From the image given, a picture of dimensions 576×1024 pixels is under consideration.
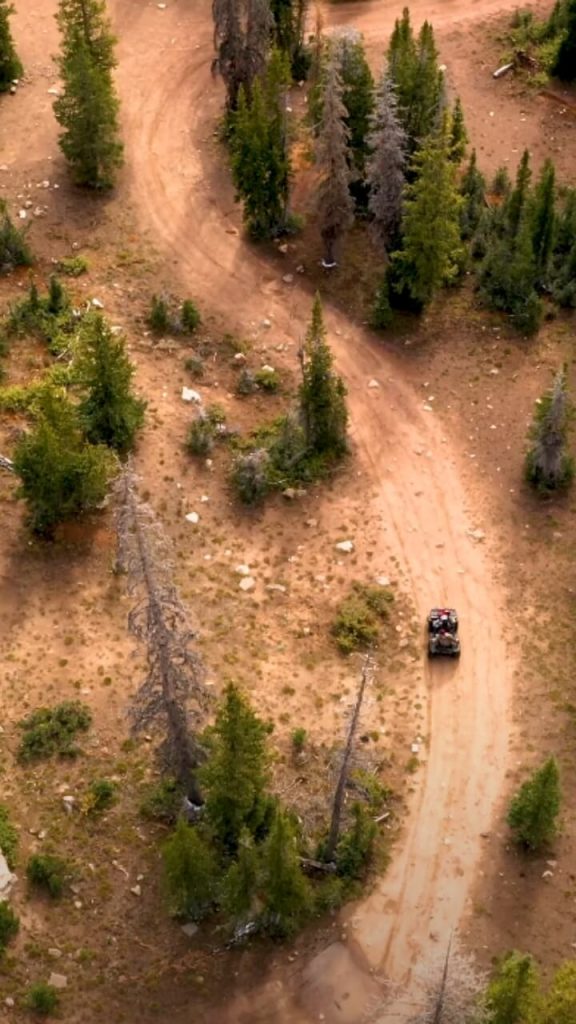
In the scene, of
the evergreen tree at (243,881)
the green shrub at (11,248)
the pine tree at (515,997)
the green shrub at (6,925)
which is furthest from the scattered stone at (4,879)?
the green shrub at (11,248)

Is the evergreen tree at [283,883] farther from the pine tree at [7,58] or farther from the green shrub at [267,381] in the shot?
the pine tree at [7,58]

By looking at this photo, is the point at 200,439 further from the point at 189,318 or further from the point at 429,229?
the point at 429,229

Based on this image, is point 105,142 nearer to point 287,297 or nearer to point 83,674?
point 287,297

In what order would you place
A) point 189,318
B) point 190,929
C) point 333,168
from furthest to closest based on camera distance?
point 333,168 → point 189,318 → point 190,929

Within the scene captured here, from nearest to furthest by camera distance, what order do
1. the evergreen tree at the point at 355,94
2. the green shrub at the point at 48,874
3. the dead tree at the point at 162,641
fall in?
the dead tree at the point at 162,641
the green shrub at the point at 48,874
the evergreen tree at the point at 355,94

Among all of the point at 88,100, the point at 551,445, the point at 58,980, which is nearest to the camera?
the point at 58,980

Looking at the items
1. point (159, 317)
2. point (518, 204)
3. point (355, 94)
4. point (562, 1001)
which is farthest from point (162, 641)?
point (355, 94)

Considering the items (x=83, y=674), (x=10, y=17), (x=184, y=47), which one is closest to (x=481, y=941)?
(x=83, y=674)
